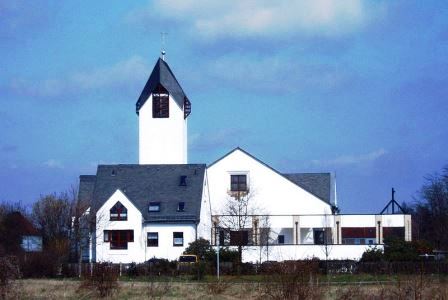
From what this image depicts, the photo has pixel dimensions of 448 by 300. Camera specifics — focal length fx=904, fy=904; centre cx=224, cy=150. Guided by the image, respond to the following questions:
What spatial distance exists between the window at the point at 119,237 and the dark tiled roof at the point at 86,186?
7.21 m

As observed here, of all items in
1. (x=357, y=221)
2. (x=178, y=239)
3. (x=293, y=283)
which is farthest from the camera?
(x=357, y=221)

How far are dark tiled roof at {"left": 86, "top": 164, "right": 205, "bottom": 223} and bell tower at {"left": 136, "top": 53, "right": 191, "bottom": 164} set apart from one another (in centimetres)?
652

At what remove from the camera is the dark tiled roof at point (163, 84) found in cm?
8150

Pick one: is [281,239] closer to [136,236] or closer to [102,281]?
[136,236]

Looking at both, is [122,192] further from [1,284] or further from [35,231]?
[1,284]

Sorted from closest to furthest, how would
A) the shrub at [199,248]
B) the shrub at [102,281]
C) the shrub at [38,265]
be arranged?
1. the shrub at [102,281]
2. the shrub at [38,265]
3. the shrub at [199,248]

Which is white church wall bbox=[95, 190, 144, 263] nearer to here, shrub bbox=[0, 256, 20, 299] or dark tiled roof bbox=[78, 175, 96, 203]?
dark tiled roof bbox=[78, 175, 96, 203]

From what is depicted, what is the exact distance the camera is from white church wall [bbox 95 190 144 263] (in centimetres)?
6794

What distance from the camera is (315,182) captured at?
79875 millimetres

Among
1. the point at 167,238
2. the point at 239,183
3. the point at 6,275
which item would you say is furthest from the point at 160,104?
the point at 6,275

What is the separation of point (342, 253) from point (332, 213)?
9.01 metres

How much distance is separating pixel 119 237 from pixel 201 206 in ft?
22.5

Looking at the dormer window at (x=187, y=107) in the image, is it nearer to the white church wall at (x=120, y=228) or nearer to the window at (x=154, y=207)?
the window at (x=154, y=207)

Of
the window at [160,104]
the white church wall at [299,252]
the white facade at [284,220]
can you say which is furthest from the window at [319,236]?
the window at [160,104]
